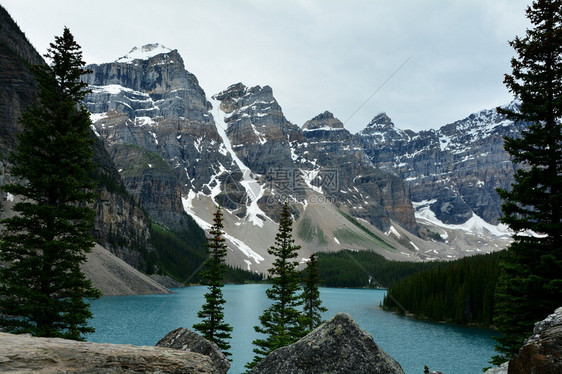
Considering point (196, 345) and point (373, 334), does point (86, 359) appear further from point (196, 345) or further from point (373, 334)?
point (373, 334)

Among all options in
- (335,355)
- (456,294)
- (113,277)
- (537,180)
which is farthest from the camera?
(113,277)

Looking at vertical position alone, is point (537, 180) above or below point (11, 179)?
below

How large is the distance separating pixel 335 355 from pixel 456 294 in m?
98.4

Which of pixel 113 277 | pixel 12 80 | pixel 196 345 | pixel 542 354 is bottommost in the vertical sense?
pixel 113 277

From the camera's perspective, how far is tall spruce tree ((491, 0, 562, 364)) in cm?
1634

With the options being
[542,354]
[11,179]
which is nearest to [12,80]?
[11,179]

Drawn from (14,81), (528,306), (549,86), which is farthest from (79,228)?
(14,81)

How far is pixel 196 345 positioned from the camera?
45.4 ft

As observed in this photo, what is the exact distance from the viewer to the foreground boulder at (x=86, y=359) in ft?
16.0

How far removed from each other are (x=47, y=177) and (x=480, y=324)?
94887mm

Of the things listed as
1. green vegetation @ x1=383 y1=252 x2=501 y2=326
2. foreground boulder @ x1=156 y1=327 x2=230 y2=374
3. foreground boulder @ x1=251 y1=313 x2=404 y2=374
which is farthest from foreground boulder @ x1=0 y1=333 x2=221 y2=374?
green vegetation @ x1=383 y1=252 x2=501 y2=326

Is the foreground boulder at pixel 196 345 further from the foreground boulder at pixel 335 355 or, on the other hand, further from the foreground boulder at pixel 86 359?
the foreground boulder at pixel 86 359

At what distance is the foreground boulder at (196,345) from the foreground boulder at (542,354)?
9.66 m

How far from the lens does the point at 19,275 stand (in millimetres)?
17922
